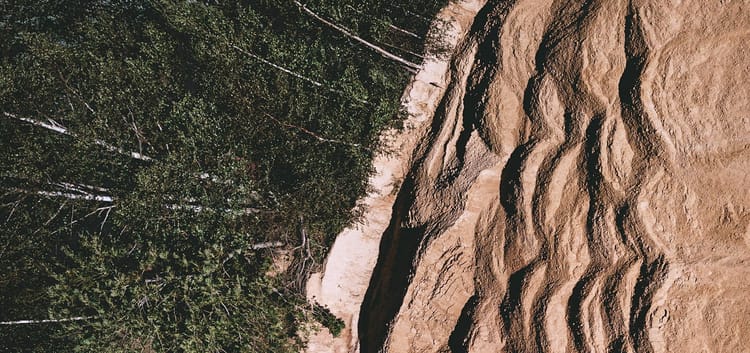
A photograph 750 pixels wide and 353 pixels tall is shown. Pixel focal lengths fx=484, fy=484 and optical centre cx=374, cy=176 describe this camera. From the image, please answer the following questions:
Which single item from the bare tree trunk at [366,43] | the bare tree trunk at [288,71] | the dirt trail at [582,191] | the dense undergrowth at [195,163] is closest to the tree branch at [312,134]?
the dense undergrowth at [195,163]

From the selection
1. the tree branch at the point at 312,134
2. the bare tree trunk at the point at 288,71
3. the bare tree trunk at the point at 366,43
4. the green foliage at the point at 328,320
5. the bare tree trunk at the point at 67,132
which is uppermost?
the bare tree trunk at the point at 366,43

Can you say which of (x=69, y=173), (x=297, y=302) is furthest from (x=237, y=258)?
(x=69, y=173)

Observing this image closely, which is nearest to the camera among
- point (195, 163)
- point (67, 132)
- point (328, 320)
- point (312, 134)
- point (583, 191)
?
point (583, 191)

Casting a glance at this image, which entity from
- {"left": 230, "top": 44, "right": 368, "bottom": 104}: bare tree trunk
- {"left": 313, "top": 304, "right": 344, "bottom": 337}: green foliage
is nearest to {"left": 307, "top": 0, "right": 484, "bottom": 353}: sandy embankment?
{"left": 313, "top": 304, "right": 344, "bottom": 337}: green foliage

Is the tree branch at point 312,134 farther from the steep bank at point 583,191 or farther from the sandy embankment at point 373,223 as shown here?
the steep bank at point 583,191

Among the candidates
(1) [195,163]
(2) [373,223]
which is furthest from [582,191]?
(1) [195,163]

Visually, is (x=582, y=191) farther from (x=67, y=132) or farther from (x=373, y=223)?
(x=67, y=132)

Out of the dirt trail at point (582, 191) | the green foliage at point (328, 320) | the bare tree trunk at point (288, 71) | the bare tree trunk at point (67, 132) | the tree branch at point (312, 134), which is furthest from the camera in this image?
the bare tree trunk at point (67, 132)
